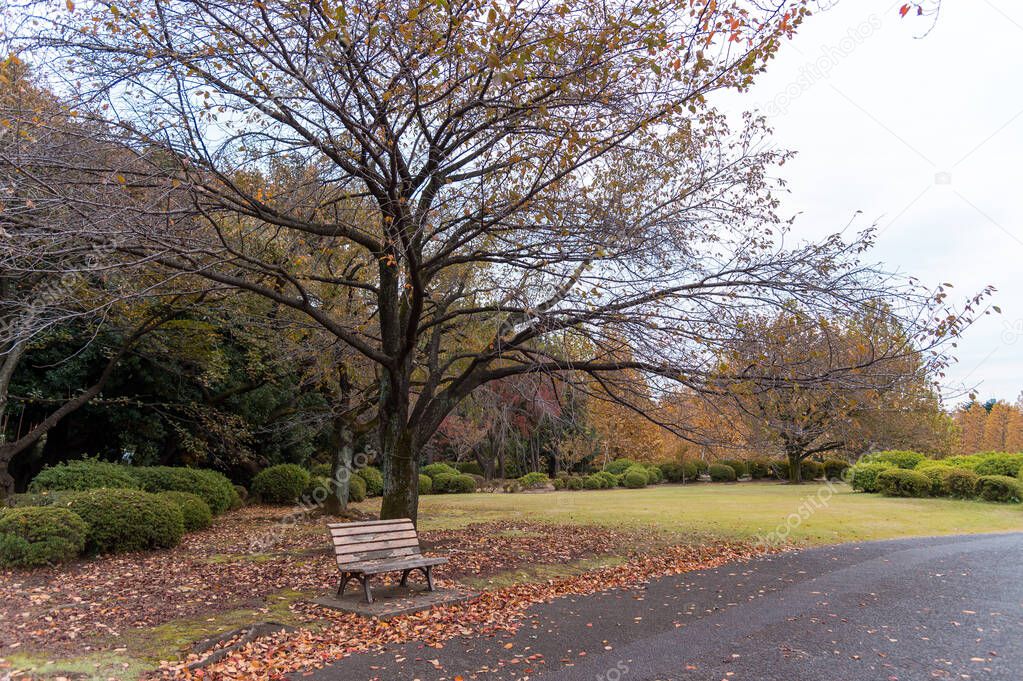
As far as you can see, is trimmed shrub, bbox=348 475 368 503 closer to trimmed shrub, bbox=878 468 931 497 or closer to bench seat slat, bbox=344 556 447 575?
bench seat slat, bbox=344 556 447 575

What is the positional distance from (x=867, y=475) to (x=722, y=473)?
11799 mm

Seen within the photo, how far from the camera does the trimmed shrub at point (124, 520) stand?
9.98 meters

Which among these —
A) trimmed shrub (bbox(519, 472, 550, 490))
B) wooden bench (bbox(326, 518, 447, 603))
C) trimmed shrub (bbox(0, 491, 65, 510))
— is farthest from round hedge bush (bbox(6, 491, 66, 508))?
trimmed shrub (bbox(519, 472, 550, 490))

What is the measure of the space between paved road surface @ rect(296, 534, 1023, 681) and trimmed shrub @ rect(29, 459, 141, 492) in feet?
27.6

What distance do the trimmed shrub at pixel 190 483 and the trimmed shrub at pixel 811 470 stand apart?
93.8 feet

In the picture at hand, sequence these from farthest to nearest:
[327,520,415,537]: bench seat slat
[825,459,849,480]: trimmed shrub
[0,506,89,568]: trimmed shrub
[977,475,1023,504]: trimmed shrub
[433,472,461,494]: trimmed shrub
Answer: [825,459,849,480]: trimmed shrub < [433,472,461,494]: trimmed shrub < [977,475,1023,504]: trimmed shrub < [0,506,89,568]: trimmed shrub < [327,520,415,537]: bench seat slat

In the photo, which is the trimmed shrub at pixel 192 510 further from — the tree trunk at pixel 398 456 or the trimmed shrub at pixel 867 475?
the trimmed shrub at pixel 867 475

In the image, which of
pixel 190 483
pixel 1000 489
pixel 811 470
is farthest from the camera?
pixel 811 470

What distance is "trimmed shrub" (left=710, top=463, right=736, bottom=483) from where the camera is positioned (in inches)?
1425

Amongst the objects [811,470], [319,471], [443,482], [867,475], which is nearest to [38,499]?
[319,471]

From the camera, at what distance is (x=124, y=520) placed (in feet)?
33.6

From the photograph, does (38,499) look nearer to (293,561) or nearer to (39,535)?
(39,535)

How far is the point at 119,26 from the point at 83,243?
105 inches

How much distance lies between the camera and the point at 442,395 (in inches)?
450
